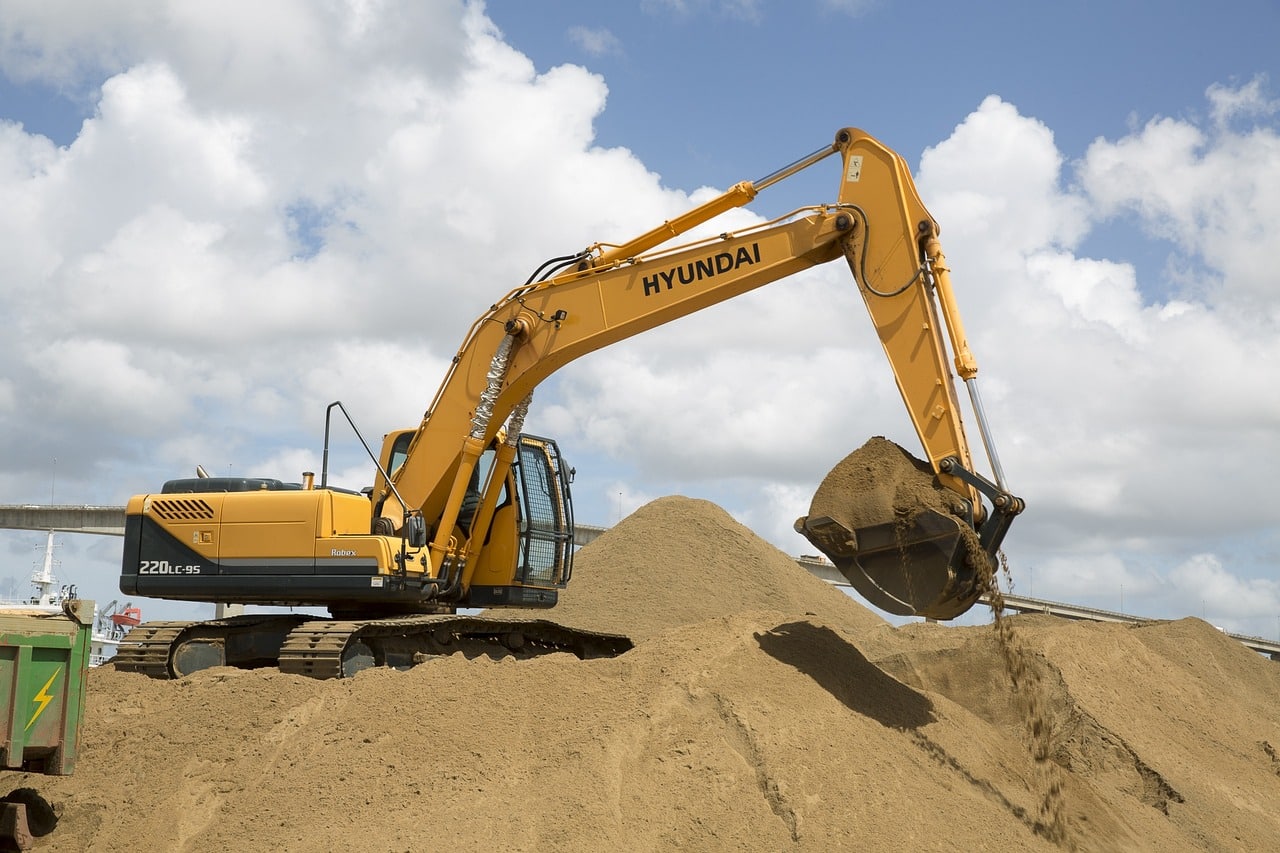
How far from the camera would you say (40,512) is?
33.9m

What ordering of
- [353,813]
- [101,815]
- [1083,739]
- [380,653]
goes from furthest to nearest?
1. [1083,739]
2. [380,653]
3. [101,815]
4. [353,813]

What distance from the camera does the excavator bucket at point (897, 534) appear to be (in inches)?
343

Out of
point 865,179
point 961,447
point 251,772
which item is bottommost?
point 251,772

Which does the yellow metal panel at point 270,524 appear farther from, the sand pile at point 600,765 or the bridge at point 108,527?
the bridge at point 108,527

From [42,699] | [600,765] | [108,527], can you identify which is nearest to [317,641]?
[600,765]

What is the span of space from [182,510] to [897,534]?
7.19 m

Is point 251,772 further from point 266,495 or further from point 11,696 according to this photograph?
point 266,495

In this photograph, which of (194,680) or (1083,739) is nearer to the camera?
(194,680)

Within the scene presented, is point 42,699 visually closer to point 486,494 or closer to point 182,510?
point 182,510

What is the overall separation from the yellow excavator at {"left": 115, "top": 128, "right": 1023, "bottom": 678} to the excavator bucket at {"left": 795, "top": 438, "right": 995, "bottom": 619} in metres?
0.08

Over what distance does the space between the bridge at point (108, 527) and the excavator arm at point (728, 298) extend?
2007 cm

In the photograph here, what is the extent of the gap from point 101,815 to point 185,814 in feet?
2.24

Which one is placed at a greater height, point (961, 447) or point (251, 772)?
point (961, 447)

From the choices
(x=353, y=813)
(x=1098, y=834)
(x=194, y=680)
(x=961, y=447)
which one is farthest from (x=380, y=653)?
(x=1098, y=834)
